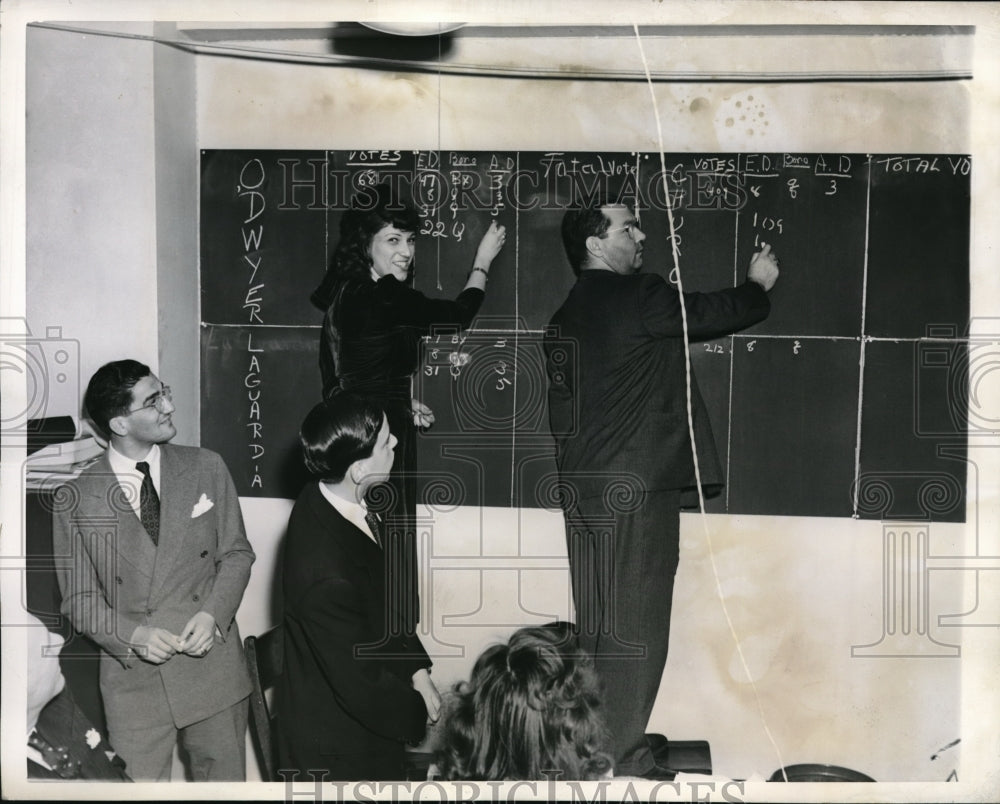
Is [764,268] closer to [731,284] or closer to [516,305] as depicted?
[731,284]

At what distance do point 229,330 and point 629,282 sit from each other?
0.89 m

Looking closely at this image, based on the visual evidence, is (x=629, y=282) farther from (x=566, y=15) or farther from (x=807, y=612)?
(x=807, y=612)

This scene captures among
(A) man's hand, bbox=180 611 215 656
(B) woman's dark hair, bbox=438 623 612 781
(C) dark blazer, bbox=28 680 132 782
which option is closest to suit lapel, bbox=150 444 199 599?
(A) man's hand, bbox=180 611 215 656

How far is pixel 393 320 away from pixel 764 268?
2.68 ft

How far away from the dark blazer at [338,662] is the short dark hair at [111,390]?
0.43 meters

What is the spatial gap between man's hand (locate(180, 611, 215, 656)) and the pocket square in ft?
0.69

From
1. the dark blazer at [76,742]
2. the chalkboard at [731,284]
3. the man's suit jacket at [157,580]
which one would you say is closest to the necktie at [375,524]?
the chalkboard at [731,284]

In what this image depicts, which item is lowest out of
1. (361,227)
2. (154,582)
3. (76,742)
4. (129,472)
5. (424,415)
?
(76,742)

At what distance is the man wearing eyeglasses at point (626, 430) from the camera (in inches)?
92.1

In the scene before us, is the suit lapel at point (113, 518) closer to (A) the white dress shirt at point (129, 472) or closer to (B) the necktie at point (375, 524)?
(A) the white dress shirt at point (129, 472)

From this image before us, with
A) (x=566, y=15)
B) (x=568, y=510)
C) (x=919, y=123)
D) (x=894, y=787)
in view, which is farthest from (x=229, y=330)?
(x=894, y=787)

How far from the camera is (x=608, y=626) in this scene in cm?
234

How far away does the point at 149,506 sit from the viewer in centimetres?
229

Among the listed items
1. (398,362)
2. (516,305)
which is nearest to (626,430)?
(516,305)
